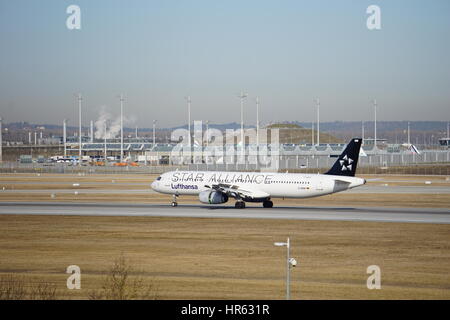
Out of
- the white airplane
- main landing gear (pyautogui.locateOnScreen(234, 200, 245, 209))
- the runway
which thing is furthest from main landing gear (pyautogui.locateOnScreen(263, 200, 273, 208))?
main landing gear (pyautogui.locateOnScreen(234, 200, 245, 209))

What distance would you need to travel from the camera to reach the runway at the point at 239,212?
61.0 metres

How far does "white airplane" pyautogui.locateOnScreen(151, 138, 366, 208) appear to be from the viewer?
66.2 metres

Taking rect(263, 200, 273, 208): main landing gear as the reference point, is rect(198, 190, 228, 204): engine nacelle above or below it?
above

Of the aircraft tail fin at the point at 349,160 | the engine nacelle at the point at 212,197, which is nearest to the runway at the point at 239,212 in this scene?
the engine nacelle at the point at 212,197

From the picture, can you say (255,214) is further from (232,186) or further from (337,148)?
(337,148)

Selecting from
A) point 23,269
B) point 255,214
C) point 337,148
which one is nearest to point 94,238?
point 23,269

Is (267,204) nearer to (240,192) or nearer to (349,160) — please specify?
(240,192)

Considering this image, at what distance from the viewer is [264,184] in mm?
68875

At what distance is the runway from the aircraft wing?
1325 mm

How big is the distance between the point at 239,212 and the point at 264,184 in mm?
4626

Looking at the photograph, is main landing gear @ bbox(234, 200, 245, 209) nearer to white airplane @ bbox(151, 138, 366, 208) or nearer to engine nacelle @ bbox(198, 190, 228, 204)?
white airplane @ bbox(151, 138, 366, 208)

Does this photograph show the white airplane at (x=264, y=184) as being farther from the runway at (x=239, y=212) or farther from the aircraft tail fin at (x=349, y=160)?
the runway at (x=239, y=212)
